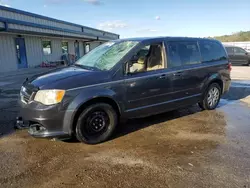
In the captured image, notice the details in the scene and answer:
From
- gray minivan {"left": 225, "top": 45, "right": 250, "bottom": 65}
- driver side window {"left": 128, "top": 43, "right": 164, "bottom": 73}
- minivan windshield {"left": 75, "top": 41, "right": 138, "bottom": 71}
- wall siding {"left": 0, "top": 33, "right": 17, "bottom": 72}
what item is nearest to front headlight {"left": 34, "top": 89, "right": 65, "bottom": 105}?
minivan windshield {"left": 75, "top": 41, "right": 138, "bottom": 71}

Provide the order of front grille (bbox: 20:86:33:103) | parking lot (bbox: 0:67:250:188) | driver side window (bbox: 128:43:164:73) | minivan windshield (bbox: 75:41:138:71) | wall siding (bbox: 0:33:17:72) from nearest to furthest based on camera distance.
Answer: parking lot (bbox: 0:67:250:188)
front grille (bbox: 20:86:33:103)
minivan windshield (bbox: 75:41:138:71)
driver side window (bbox: 128:43:164:73)
wall siding (bbox: 0:33:17:72)

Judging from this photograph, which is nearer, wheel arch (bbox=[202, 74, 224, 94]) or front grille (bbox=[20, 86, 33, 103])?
front grille (bbox=[20, 86, 33, 103])

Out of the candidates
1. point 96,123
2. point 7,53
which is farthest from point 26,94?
point 7,53

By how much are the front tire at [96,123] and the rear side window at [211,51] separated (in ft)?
9.66

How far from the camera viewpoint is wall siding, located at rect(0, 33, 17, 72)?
14.7 metres

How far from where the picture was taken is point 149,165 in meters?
3.35

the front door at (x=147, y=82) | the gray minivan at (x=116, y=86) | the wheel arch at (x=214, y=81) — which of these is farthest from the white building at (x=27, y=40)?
the wheel arch at (x=214, y=81)

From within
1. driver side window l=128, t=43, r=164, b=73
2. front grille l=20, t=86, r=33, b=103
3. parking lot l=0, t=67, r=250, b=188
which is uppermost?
driver side window l=128, t=43, r=164, b=73

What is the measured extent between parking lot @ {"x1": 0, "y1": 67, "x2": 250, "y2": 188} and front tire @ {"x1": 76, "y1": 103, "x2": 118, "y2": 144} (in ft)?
0.55

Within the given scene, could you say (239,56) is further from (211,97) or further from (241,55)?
(211,97)

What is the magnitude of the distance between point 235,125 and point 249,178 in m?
2.23

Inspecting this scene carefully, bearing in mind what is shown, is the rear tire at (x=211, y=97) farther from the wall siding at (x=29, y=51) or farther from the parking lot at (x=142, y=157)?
the wall siding at (x=29, y=51)

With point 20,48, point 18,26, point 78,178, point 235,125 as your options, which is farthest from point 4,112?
point 20,48

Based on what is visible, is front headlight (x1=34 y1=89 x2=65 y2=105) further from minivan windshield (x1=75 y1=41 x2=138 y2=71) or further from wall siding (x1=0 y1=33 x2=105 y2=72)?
wall siding (x1=0 y1=33 x2=105 y2=72)
